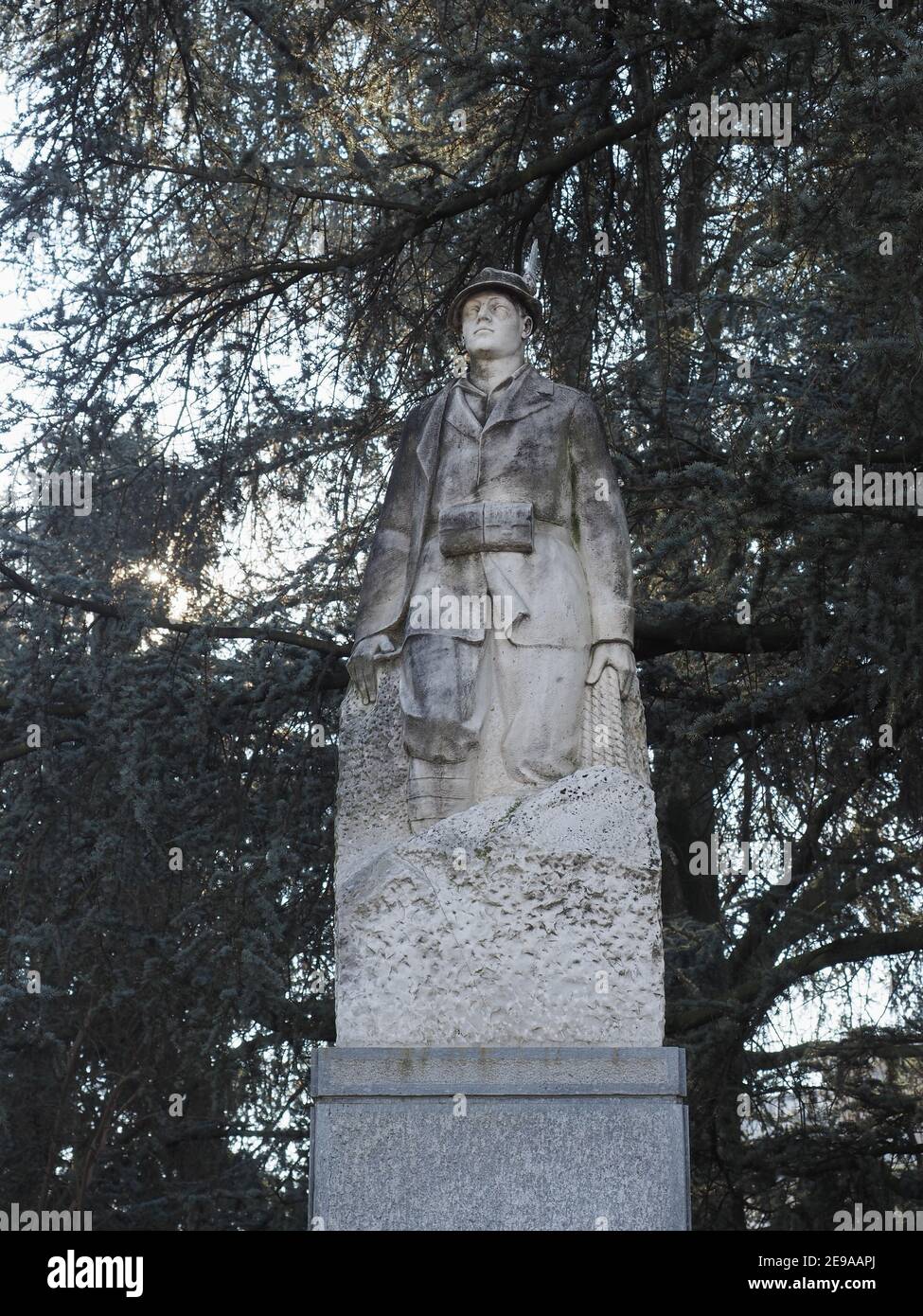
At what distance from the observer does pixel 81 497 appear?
29.6 ft

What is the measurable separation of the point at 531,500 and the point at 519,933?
147 cm

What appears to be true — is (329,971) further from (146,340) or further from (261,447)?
(146,340)

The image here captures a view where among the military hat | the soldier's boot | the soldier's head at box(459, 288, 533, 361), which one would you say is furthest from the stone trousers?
the military hat

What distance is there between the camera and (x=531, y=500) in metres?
5.88

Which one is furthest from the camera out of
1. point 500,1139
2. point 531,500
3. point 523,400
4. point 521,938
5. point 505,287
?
point 505,287

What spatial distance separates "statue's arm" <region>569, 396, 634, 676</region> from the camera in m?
5.77

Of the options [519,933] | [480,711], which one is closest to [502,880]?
[519,933]

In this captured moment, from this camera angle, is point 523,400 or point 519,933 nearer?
point 519,933

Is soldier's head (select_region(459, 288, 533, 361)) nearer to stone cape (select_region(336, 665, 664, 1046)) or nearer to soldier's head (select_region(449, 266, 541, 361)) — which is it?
soldier's head (select_region(449, 266, 541, 361))

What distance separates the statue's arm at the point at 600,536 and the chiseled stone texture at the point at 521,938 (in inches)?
27.5

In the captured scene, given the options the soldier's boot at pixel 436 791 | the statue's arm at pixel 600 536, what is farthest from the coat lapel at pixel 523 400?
the soldier's boot at pixel 436 791

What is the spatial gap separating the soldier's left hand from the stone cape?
0.51 metres

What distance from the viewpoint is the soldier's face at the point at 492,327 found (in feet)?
20.3

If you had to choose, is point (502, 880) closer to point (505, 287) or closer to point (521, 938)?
point (521, 938)
